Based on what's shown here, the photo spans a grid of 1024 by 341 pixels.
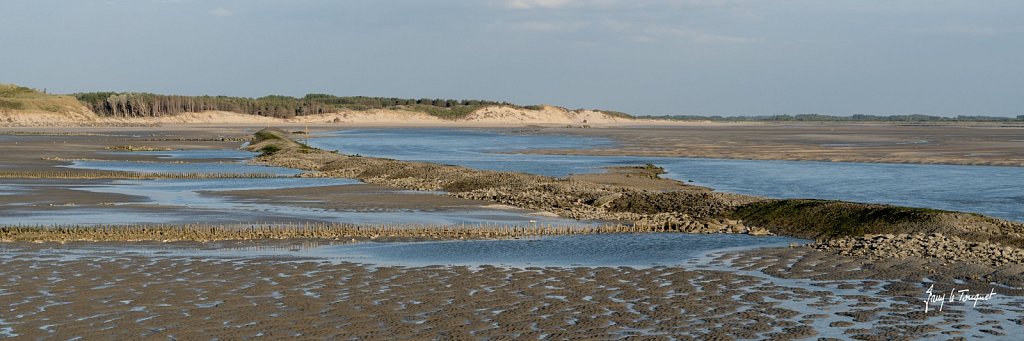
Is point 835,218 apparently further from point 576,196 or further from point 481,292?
point 481,292

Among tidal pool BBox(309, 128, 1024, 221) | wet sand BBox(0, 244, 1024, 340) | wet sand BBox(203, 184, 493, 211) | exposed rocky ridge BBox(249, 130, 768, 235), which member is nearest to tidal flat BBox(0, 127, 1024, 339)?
wet sand BBox(0, 244, 1024, 340)

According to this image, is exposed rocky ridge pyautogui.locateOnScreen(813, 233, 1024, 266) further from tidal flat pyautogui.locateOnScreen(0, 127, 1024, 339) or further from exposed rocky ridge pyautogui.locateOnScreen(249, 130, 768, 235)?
exposed rocky ridge pyautogui.locateOnScreen(249, 130, 768, 235)

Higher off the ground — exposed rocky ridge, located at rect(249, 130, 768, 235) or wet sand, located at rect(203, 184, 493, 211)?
exposed rocky ridge, located at rect(249, 130, 768, 235)

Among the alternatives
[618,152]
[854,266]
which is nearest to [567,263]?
[854,266]

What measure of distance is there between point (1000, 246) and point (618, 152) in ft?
206

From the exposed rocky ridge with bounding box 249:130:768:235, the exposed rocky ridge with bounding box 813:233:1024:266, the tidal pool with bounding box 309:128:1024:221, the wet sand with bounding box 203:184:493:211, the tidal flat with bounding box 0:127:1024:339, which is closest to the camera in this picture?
the tidal flat with bounding box 0:127:1024:339

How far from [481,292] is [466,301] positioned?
92cm

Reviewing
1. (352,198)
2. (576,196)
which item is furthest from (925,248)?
(352,198)

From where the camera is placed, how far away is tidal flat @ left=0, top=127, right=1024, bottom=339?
1472cm

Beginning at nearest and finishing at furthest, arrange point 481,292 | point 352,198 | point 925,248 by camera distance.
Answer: point 481,292 → point 925,248 → point 352,198

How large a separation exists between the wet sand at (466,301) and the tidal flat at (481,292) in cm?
4

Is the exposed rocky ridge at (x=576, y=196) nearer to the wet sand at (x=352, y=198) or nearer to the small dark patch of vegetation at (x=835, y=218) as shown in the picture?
the small dark patch of vegetation at (x=835, y=218)

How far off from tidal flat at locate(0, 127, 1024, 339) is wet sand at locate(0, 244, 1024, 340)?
0.04 m

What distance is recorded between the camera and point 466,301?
16.9 meters
